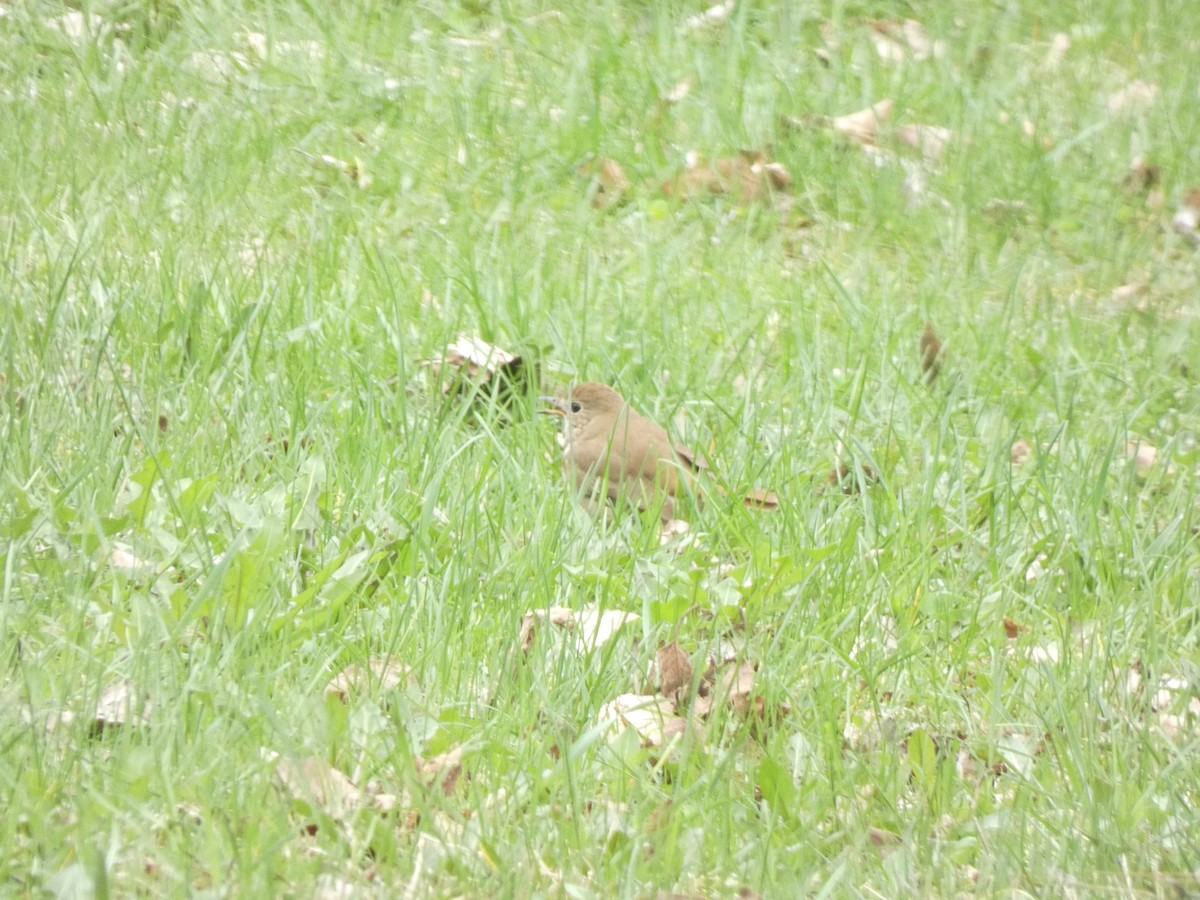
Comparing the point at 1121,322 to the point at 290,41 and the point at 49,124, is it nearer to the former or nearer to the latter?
the point at 290,41

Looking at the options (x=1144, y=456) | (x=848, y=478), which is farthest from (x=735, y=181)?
(x=848, y=478)

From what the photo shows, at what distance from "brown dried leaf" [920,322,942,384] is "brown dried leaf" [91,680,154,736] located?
120 inches

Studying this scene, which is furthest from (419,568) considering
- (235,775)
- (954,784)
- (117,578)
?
(954,784)

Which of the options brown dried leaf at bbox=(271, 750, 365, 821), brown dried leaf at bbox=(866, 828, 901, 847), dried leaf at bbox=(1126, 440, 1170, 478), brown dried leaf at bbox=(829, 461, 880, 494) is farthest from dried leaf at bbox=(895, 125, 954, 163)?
brown dried leaf at bbox=(271, 750, 365, 821)

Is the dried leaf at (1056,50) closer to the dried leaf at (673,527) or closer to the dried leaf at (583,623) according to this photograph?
the dried leaf at (673,527)

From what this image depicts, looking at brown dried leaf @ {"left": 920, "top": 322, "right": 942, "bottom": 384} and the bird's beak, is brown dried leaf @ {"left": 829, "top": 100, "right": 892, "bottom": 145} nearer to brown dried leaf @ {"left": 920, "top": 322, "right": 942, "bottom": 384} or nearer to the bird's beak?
brown dried leaf @ {"left": 920, "top": 322, "right": 942, "bottom": 384}

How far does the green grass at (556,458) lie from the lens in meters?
2.58

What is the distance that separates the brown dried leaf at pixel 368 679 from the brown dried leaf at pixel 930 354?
8.38 ft

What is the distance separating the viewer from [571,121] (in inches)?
234

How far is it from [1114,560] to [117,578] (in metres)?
2.36

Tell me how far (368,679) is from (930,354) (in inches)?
108

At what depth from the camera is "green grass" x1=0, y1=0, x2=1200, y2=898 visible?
2582 mm

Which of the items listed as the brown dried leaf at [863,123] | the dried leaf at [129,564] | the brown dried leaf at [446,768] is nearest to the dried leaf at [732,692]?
the brown dried leaf at [446,768]

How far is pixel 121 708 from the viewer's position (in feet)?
8.56
